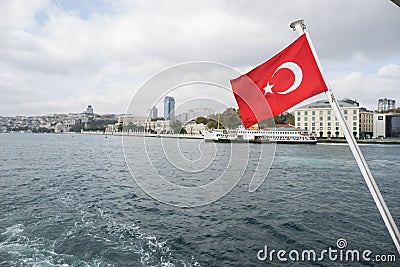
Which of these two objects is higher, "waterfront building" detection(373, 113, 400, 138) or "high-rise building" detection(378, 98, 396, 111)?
"high-rise building" detection(378, 98, 396, 111)

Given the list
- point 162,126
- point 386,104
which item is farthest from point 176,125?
point 386,104

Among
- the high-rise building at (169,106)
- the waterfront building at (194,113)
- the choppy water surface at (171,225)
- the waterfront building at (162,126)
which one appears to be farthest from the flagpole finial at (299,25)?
the choppy water surface at (171,225)

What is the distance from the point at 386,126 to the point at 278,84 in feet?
271

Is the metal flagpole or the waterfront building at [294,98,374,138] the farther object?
the waterfront building at [294,98,374,138]

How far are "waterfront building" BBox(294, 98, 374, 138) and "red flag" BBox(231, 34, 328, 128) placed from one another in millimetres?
65590

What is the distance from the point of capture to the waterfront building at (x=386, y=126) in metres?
69.6

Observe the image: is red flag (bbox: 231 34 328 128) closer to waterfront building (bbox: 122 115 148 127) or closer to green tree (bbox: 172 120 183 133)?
waterfront building (bbox: 122 115 148 127)

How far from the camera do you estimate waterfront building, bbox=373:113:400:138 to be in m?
69.6

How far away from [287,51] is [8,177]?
17196 mm

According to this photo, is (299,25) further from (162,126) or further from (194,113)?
(162,126)

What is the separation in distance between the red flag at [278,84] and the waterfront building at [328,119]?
6559 centimetres

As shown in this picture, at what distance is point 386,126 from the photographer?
235 ft

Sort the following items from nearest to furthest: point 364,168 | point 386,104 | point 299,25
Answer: point 364,168 < point 299,25 < point 386,104

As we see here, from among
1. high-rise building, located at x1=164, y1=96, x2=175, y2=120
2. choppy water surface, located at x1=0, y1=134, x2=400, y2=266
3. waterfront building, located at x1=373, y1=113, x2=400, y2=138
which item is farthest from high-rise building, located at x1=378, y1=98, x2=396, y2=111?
high-rise building, located at x1=164, y1=96, x2=175, y2=120
